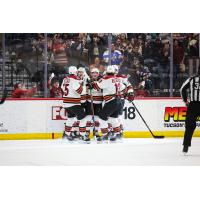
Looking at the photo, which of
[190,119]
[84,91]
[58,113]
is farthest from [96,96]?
[190,119]

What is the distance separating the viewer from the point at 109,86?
7.22m

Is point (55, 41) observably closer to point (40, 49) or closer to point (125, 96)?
point (40, 49)

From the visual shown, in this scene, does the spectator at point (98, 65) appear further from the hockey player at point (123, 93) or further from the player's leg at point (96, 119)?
the player's leg at point (96, 119)

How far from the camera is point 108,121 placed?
24.0 ft

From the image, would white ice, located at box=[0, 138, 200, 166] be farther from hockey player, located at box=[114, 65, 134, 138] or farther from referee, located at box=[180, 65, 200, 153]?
hockey player, located at box=[114, 65, 134, 138]

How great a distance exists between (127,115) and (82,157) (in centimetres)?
141

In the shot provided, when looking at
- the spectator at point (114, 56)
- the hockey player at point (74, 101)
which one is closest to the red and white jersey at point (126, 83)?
the spectator at point (114, 56)

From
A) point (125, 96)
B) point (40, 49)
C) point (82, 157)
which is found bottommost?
point (82, 157)

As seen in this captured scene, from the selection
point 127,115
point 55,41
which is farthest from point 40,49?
point 127,115

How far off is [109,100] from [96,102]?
0.13m

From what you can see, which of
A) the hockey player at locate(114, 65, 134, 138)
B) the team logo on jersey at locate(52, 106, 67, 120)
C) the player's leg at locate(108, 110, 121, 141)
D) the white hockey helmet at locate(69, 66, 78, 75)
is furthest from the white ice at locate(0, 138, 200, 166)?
the white hockey helmet at locate(69, 66, 78, 75)

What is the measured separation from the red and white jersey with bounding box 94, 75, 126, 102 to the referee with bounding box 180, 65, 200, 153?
71cm

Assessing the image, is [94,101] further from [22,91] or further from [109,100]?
[22,91]

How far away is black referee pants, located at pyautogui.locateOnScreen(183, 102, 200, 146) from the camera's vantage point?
6.57 m
